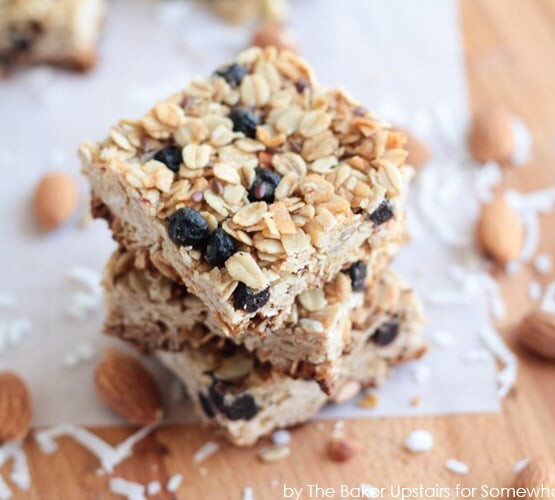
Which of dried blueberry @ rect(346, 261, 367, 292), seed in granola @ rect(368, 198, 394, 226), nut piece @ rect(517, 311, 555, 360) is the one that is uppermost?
seed in granola @ rect(368, 198, 394, 226)

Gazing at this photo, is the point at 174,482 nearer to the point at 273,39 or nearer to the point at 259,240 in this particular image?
the point at 259,240

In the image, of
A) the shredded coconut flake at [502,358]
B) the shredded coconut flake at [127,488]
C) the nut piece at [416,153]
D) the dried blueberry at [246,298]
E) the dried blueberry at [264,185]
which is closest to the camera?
the dried blueberry at [246,298]

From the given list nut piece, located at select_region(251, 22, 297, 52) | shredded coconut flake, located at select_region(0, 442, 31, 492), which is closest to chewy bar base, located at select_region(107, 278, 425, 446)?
shredded coconut flake, located at select_region(0, 442, 31, 492)

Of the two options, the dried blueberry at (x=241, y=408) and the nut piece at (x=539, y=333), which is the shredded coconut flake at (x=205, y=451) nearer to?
the dried blueberry at (x=241, y=408)

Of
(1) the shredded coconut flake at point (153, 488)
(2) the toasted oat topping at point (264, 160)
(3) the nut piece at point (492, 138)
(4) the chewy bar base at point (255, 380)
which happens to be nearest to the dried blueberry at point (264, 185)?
(2) the toasted oat topping at point (264, 160)

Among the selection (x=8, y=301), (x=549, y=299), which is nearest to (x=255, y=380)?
(x=8, y=301)

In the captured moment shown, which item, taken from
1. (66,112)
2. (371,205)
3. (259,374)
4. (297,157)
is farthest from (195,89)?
(66,112)

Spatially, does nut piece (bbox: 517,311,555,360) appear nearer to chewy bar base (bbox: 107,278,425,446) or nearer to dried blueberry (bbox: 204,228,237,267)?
chewy bar base (bbox: 107,278,425,446)
